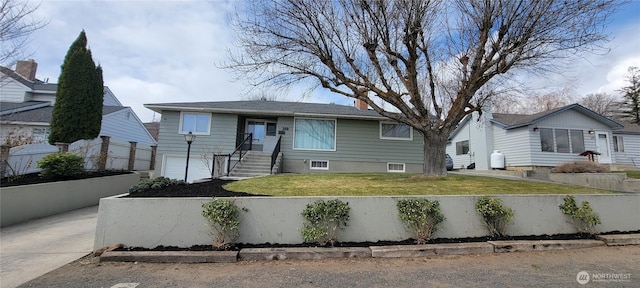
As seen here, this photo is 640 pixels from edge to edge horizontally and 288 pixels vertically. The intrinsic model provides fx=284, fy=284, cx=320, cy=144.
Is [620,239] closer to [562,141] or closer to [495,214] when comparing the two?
[495,214]

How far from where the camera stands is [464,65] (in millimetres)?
8734

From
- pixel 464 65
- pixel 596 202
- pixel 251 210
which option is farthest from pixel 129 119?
pixel 596 202

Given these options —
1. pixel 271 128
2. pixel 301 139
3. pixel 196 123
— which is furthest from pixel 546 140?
pixel 196 123

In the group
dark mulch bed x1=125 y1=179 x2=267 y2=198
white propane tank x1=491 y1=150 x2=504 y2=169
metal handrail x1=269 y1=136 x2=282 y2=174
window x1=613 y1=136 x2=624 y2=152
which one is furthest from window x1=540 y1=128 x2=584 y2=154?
dark mulch bed x1=125 y1=179 x2=267 y2=198

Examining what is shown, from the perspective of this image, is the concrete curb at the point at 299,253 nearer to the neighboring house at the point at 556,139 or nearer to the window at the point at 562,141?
the neighboring house at the point at 556,139

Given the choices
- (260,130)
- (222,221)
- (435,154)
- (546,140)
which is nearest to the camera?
(222,221)

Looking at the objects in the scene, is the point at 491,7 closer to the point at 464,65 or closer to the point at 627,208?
the point at 464,65

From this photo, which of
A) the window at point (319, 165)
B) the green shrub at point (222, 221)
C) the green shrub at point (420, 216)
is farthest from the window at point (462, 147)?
the green shrub at point (222, 221)

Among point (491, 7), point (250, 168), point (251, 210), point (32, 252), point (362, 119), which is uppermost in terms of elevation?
point (491, 7)

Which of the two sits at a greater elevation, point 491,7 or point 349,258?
point 491,7

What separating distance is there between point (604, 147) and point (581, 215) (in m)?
15.9

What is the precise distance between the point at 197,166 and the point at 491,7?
41.6ft

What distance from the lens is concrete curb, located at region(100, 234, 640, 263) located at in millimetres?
4438

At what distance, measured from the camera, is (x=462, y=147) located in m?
21.4
